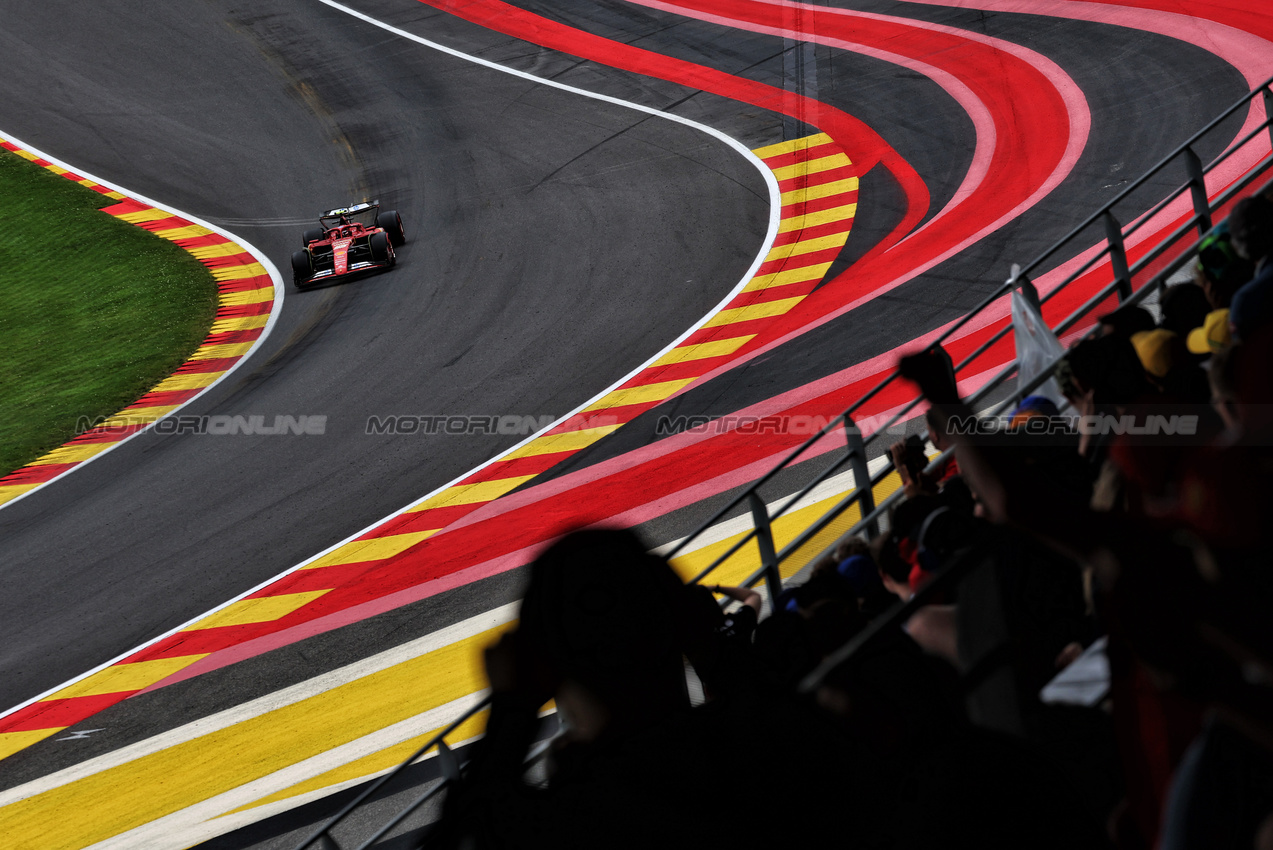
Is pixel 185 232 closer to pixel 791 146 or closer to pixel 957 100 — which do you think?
pixel 791 146

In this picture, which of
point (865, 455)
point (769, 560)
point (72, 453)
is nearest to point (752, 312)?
point (865, 455)

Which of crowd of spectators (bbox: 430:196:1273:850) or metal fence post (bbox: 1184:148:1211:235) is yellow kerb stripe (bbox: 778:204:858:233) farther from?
crowd of spectators (bbox: 430:196:1273:850)

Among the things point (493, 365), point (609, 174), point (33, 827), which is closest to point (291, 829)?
point (33, 827)

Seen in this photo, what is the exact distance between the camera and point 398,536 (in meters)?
10.3

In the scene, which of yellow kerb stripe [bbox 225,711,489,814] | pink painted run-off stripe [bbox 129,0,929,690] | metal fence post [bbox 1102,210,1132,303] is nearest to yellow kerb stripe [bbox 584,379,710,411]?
pink painted run-off stripe [bbox 129,0,929,690]

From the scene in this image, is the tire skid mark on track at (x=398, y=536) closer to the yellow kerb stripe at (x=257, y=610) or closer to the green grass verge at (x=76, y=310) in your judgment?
the yellow kerb stripe at (x=257, y=610)

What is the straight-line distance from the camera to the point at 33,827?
7.43 meters

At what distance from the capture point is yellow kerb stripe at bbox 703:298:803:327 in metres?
13.3

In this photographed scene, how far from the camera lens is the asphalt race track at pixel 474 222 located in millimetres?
10047

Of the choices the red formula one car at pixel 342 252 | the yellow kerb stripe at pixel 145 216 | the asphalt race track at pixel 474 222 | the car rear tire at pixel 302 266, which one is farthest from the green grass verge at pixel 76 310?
the red formula one car at pixel 342 252

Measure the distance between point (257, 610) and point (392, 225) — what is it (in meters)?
8.76

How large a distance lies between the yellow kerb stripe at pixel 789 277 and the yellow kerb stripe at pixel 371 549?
5796 mm

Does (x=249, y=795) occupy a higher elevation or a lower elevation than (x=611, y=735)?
lower

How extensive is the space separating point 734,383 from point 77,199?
15.0 meters
